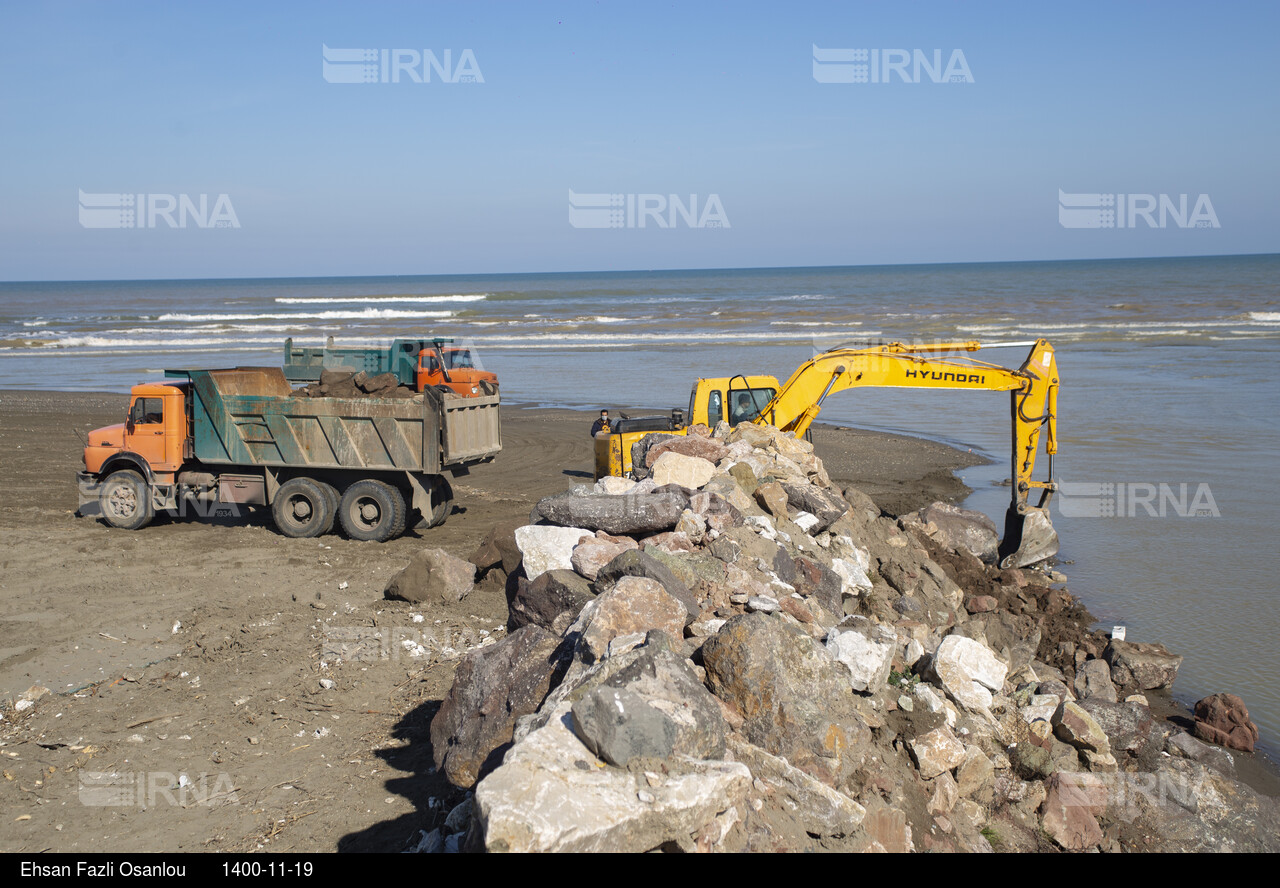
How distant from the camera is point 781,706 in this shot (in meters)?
4.75

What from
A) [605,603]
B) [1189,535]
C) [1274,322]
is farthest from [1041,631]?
[1274,322]

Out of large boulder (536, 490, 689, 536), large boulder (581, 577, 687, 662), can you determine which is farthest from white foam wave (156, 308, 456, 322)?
large boulder (581, 577, 687, 662)

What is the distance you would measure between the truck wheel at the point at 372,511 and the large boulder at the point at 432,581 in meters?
2.60

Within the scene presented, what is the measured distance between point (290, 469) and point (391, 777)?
7.54 metres

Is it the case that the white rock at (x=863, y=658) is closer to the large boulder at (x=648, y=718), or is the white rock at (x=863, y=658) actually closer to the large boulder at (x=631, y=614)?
the large boulder at (x=631, y=614)

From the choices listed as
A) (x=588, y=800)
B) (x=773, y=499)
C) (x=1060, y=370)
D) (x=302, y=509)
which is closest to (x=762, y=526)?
(x=773, y=499)

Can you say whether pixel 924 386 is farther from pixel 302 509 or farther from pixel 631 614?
pixel 302 509

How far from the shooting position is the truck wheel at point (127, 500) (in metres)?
12.5

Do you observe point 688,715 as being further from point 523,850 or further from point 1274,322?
point 1274,322

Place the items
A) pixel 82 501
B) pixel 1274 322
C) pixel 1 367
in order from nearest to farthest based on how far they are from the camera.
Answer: pixel 82 501 → pixel 1 367 → pixel 1274 322

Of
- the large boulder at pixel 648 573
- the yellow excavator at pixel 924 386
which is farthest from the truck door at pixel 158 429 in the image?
the large boulder at pixel 648 573

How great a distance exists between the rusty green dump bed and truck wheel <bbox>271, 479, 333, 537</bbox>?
1.11ft

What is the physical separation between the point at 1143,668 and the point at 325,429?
9939 millimetres

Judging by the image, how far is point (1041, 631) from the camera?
9062 mm
